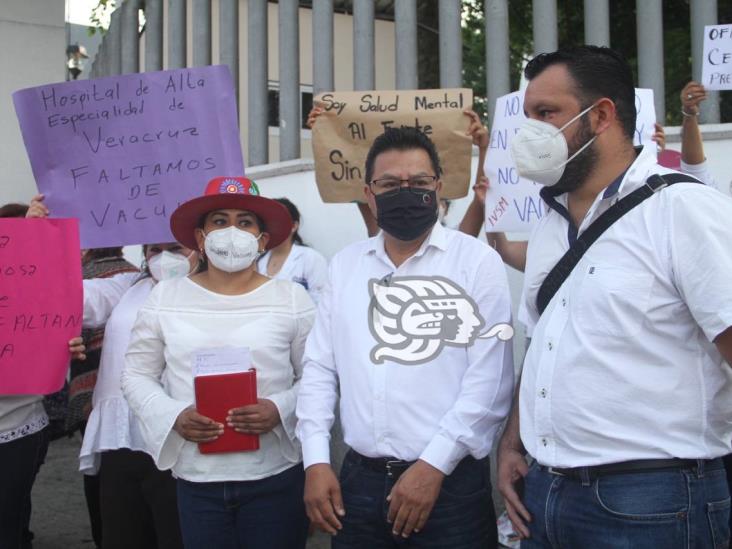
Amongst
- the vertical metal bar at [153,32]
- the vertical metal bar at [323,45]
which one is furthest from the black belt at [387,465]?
the vertical metal bar at [153,32]

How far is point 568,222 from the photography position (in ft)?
7.35

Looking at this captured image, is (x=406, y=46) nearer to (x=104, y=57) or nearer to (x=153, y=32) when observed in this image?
(x=153, y=32)

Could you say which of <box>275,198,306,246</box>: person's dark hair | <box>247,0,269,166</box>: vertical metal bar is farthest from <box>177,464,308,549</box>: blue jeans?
<box>247,0,269,166</box>: vertical metal bar

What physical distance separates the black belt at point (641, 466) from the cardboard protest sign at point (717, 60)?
2445 millimetres

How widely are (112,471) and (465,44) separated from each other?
8.62 meters

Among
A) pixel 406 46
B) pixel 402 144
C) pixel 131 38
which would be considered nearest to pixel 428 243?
pixel 402 144

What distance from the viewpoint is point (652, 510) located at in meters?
1.87

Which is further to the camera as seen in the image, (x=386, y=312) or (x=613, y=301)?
(x=386, y=312)

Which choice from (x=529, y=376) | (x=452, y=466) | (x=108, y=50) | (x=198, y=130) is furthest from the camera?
(x=108, y=50)

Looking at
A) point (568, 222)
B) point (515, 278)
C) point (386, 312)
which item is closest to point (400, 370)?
point (386, 312)

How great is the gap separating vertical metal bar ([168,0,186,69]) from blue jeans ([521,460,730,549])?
6.48 meters

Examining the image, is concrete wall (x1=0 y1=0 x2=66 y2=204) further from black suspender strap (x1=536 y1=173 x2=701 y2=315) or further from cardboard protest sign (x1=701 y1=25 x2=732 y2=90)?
black suspender strap (x1=536 y1=173 x2=701 y2=315)

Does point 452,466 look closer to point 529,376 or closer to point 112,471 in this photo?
point 529,376

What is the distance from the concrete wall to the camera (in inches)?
318
